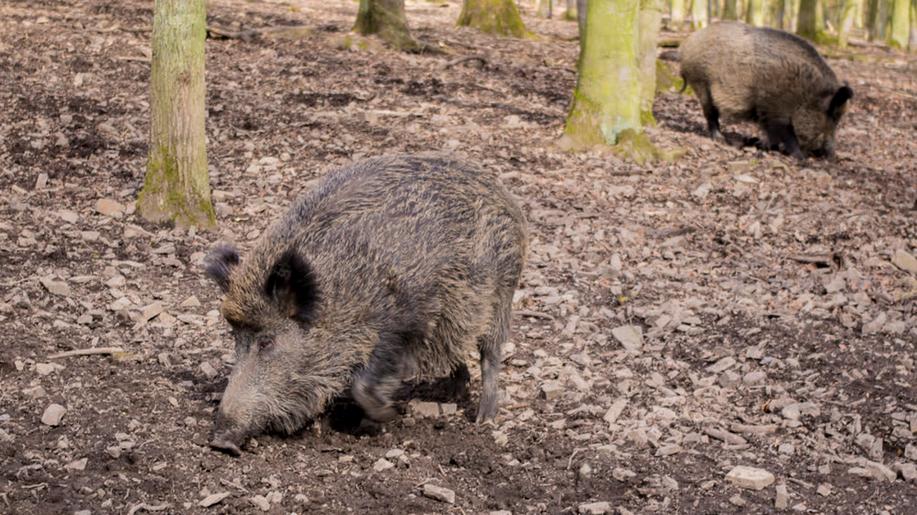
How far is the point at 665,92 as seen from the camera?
53.4 feet

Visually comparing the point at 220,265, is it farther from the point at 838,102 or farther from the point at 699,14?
the point at 699,14

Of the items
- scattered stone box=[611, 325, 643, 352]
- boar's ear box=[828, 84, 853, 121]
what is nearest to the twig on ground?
scattered stone box=[611, 325, 643, 352]

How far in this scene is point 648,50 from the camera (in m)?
12.6

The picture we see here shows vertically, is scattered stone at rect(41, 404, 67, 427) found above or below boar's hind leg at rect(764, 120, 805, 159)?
below

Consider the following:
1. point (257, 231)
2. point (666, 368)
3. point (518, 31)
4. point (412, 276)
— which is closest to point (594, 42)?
point (257, 231)

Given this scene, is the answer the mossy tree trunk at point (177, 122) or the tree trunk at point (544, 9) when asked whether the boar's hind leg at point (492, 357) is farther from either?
the tree trunk at point (544, 9)

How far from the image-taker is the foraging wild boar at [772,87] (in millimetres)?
13000

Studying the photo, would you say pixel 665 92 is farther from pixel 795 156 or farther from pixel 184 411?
pixel 184 411

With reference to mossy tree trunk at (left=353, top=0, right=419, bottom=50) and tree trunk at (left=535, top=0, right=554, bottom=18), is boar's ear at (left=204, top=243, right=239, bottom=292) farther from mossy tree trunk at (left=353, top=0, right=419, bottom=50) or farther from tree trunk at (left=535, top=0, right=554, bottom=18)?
tree trunk at (left=535, top=0, right=554, bottom=18)

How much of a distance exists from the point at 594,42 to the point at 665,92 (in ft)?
19.4

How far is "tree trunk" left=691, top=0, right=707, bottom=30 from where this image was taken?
30.7m

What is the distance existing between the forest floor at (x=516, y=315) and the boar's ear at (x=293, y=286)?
70cm

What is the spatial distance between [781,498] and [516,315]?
261 centimetres

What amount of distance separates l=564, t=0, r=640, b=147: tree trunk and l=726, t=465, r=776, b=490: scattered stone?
616 cm
